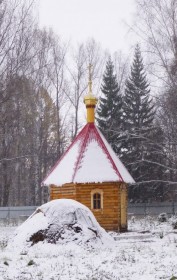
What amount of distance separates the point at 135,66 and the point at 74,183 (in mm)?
20996

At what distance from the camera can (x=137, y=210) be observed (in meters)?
36.6

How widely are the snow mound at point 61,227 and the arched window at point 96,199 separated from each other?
18.9 ft

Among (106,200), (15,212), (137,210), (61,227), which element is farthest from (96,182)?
(15,212)

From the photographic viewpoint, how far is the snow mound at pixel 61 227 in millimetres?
16031

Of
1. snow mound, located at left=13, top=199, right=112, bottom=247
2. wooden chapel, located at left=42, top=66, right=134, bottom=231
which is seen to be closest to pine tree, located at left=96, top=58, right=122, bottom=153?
wooden chapel, located at left=42, top=66, right=134, bottom=231

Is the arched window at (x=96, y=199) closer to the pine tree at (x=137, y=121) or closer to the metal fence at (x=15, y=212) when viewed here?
the metal fence at (x=15, y=212)

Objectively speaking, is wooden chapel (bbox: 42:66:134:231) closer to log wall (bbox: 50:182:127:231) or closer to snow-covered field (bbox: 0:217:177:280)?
log wall (bbox: 50:182:127:231)

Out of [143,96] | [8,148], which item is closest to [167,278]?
[8,148]

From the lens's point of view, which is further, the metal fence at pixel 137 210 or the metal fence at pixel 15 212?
the metal fence at pixel 137 210

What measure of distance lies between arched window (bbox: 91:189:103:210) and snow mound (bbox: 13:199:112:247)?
577 cm

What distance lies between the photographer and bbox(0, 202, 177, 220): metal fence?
35719 mm

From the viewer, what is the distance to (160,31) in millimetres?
24984

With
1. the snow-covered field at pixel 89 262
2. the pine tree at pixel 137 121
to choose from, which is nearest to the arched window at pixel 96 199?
the snow-covered field at pixel 89 262

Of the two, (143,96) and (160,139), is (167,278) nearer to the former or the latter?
(160,139)
